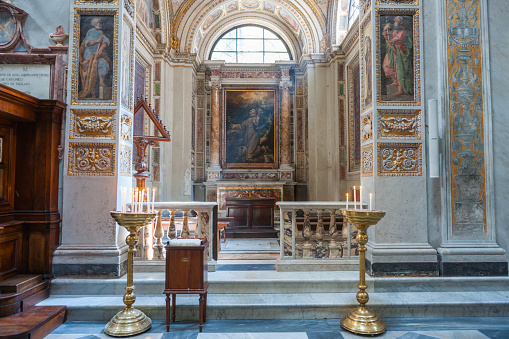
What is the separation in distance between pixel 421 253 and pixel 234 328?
249 cm

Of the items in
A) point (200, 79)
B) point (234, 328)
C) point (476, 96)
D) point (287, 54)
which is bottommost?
point (234, 328)

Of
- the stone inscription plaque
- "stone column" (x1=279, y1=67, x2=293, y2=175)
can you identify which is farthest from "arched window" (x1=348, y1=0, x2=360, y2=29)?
the stone inscription plaque

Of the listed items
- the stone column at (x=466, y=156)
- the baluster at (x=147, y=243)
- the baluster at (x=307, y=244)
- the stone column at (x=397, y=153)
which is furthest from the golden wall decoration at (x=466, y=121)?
the baluster at (x=147, y=243)

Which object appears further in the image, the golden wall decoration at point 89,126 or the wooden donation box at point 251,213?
the wooden donation box at point 251,213

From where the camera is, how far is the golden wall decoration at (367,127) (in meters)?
4.30

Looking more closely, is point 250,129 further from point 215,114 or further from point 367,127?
point 367,127

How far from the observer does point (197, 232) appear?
14.0 feet

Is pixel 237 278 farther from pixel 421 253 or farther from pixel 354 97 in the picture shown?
pixel 354 97

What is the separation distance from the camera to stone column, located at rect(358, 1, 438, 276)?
13.4 feet

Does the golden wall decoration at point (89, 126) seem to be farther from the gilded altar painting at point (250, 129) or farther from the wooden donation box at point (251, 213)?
the gilded altar painting at point (250, 129)

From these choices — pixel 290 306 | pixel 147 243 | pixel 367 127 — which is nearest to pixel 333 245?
pixel 290 306

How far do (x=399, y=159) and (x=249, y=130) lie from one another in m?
7.28

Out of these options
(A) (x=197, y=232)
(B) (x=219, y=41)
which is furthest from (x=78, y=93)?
(B) (x=219, y=41)

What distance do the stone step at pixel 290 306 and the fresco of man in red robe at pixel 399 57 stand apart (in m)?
2.61
